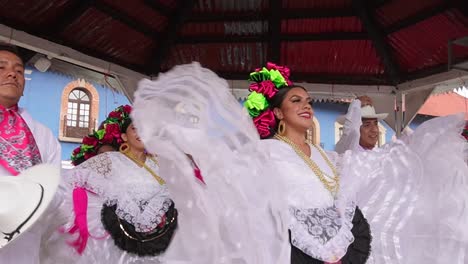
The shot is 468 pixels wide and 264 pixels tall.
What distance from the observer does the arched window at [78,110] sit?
13.3 meters

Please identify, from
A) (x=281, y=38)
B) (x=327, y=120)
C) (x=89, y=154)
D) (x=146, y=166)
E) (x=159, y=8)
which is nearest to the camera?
(x=146, y=166)

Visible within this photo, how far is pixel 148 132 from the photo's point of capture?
1.66 m

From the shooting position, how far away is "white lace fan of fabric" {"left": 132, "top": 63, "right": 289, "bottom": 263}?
5.57 feet

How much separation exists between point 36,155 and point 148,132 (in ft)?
3.49

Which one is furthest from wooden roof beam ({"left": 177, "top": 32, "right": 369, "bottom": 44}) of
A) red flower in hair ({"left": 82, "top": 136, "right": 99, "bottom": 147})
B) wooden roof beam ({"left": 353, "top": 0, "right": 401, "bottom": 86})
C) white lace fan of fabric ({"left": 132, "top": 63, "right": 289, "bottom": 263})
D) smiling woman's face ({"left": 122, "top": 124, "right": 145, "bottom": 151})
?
white lace fan of fabric ({"left": 132, "top": 63, "right": 289, "bottom": 263})

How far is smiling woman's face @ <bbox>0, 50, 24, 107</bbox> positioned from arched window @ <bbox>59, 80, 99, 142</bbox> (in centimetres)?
1103

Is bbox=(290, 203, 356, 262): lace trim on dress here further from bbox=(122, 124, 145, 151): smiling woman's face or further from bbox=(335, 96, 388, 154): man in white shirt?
bbox=(122, 124, 145, 151): smiling woman's face

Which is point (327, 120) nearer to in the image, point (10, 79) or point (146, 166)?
point (146, 166)

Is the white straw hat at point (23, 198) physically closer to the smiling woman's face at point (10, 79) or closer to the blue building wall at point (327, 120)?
the smiling woman's face at point (10, 79)

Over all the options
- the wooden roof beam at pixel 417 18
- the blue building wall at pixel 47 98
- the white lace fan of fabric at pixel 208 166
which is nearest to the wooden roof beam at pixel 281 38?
the wooden roof beam at pixel 417 18

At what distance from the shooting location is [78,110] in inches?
543

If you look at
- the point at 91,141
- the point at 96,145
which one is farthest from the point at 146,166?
the point at 91,141

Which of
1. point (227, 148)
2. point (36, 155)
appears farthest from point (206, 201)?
point (36, 155)

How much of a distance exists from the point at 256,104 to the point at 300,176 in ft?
1.82
